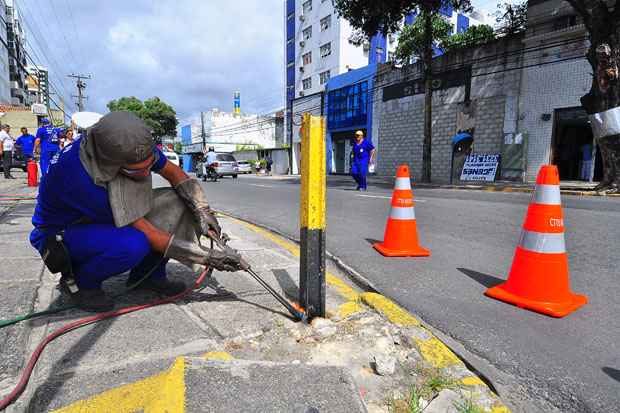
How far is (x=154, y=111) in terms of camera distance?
51.6 m

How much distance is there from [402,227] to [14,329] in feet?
9.45

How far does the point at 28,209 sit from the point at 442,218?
6492 mm

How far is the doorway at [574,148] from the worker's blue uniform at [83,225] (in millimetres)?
15793

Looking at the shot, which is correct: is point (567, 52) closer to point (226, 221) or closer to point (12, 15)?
point (226, 221)

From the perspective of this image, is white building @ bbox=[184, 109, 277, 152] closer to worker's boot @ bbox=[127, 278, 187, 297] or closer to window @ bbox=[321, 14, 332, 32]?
window @ bbox=[321, 14, 332, 32]

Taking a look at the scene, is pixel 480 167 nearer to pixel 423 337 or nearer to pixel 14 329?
pixel 423 337

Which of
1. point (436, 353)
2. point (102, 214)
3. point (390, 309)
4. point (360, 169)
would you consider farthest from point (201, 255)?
point (360, 169)

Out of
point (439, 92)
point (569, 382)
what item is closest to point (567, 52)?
point (439, 92)

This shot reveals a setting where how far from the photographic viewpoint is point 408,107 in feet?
66.4

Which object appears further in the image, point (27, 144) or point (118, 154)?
point (27, 144)

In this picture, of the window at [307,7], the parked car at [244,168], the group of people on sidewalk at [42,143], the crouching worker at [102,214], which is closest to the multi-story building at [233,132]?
the window at [307,7]

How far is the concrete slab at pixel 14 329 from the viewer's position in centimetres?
155

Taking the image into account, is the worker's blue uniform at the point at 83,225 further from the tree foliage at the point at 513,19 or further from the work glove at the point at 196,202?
the tree foliage at the point at 513,19

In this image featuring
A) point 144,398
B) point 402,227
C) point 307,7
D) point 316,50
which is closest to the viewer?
point 144,398
